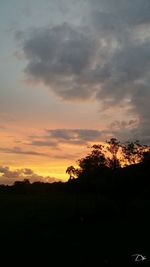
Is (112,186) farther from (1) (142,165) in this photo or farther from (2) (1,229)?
(2) (1,229)

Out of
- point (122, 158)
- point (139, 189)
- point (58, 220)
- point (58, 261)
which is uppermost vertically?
point (122, 158)

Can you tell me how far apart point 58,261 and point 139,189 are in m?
42.3

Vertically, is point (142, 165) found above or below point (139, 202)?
above

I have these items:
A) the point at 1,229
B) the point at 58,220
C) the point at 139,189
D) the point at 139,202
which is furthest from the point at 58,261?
the point at 139,202

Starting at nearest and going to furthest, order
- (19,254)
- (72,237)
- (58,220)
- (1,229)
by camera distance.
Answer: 1. (19,254)
2. (72,237)
3. (1,229)
4. (58,220)

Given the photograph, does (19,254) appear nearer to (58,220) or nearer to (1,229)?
(1,229)

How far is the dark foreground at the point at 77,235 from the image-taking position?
45.2 meters

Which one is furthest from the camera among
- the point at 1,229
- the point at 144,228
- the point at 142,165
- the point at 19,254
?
the point at 142,165

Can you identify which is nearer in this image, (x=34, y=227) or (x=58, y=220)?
(x=34, y=227)

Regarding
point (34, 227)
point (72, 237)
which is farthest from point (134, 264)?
point (34, 227)

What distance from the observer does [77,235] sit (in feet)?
201

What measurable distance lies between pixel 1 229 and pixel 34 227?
5.61 meters

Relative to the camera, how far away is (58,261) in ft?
147

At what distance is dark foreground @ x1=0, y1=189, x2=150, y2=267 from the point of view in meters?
45.2
